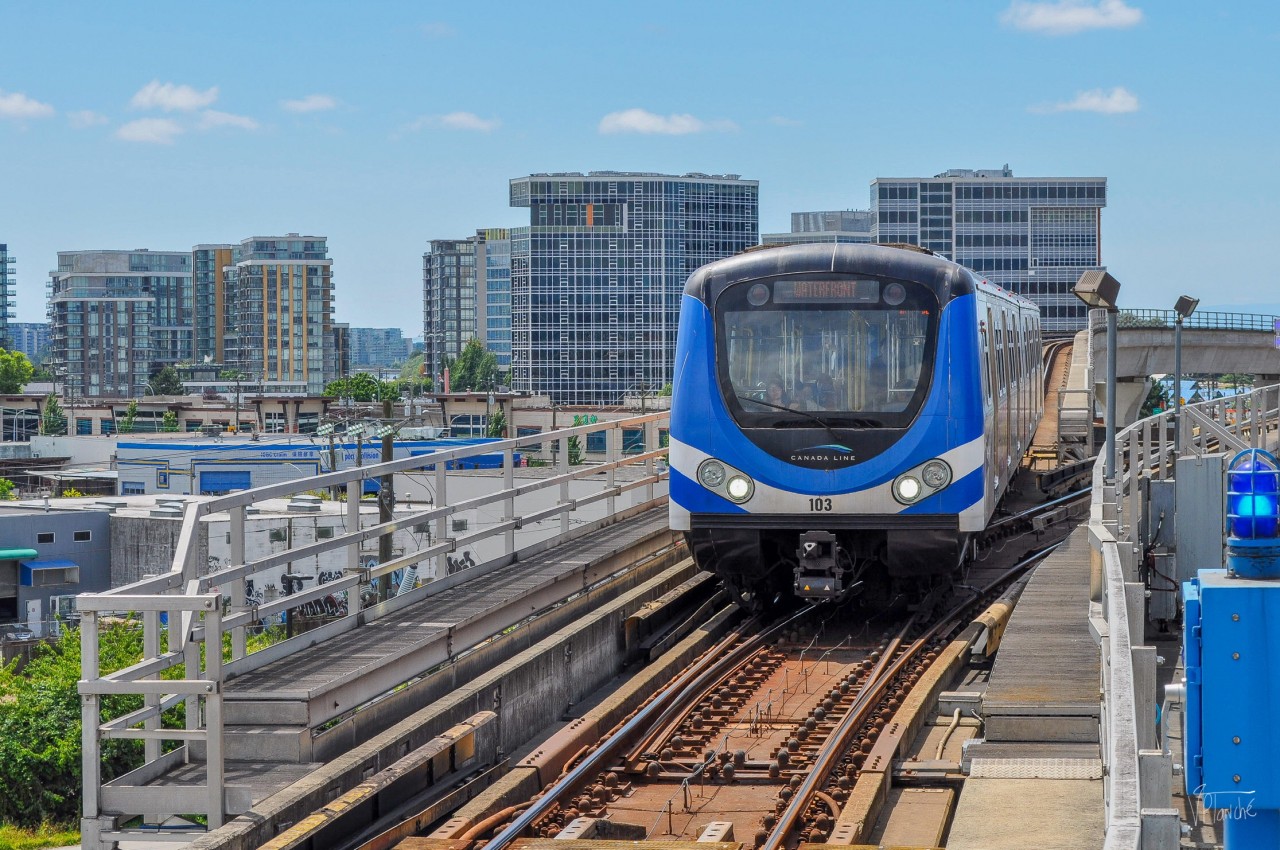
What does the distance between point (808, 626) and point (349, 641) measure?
4778 millimetres

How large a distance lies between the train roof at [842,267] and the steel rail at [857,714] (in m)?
2.76

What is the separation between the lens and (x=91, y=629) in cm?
841

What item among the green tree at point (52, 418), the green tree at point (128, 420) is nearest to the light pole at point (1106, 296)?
the green tree at point (128, 420)

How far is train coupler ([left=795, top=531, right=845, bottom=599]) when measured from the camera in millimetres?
13281

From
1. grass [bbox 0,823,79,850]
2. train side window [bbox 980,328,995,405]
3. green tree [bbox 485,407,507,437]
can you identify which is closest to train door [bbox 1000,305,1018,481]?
train side window [bbox 980,328,995,405]

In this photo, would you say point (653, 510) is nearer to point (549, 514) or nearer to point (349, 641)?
point (549, 514)

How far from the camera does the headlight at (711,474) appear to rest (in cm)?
1347

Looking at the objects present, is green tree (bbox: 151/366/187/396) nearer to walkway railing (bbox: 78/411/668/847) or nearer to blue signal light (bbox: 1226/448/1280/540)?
walkway railing (bbox: 78/411/668/847)

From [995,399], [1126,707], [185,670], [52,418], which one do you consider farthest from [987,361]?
[52,418]

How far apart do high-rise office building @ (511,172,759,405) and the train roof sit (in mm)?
150182

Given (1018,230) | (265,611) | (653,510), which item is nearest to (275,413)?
(1018,230)

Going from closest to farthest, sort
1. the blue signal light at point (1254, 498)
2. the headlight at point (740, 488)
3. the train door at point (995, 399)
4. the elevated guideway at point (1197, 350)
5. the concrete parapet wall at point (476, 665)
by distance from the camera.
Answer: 1. the blue signal light at point (1254, 498)
2. the concrete parapet wall at point (476, 665)
3. the headlight at point (740, 488)
4. the train door at point (995, 399)
5. the elevated guideway at point (1197, 350)

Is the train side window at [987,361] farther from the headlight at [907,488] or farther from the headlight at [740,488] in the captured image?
the headlight at [740,488]

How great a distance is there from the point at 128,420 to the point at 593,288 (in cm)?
6265
